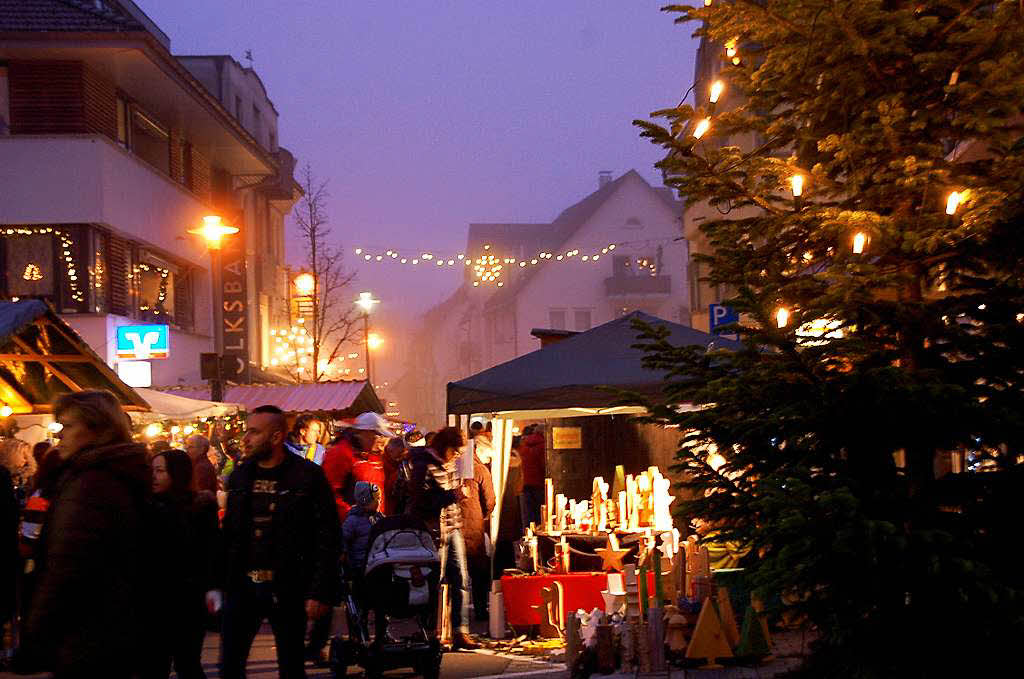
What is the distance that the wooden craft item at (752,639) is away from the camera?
11062 millimetres

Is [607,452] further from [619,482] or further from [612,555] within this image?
[612,555]

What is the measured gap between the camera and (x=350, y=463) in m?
16.2

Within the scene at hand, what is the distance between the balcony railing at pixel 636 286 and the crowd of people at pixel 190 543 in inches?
2023

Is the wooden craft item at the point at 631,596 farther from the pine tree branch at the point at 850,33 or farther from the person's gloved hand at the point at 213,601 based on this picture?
the pine tree branch at the point at 850,33

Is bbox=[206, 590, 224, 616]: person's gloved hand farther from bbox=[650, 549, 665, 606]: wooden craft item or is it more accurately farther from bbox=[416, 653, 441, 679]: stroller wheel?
bbox=[650, 549, 665, 606]: wooden craft item

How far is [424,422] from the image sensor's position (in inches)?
4018

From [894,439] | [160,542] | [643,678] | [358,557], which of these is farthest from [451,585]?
[160,542]

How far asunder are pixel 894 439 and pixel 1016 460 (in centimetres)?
66

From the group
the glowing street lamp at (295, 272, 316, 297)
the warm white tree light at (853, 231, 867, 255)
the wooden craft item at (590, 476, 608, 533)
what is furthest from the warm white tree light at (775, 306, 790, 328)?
the glowing street lamp at (295, 272, 316, 297)

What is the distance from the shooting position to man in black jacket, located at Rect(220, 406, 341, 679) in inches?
325

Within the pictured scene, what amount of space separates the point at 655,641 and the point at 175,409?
12.1m

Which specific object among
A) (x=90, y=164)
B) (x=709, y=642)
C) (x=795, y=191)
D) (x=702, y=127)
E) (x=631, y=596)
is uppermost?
(x=90, y=164)

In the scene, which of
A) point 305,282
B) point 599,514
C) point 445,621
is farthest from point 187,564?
point 305,282

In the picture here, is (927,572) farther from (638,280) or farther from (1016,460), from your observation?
(638,280)
